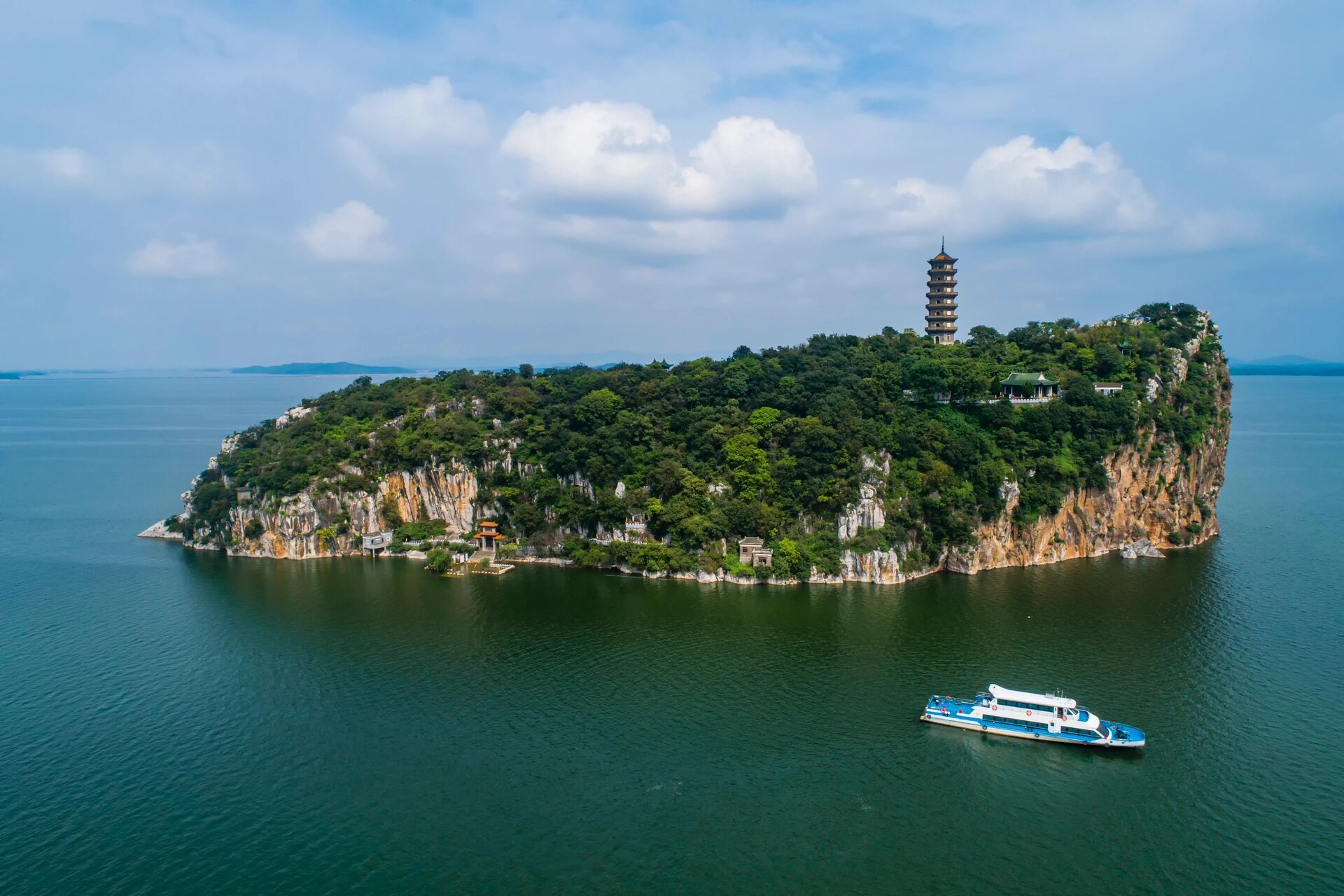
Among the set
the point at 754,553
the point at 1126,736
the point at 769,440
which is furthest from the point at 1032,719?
the point at 769,440

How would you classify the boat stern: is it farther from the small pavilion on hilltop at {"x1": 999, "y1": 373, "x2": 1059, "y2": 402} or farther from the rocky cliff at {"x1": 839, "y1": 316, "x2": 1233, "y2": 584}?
the small pavilion on hilltop at {"x1": 999, "y1": 373, "x2": 1059, "y2": 402}

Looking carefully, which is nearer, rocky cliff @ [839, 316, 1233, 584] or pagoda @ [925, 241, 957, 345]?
rocky cliff @ [839, 316, 1233, 584]

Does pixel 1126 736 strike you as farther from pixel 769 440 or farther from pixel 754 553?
pixel 769 440

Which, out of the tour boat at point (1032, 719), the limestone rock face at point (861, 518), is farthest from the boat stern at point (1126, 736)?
the limestone rock face at point (861, 518)

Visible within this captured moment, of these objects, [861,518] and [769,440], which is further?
[769,440]

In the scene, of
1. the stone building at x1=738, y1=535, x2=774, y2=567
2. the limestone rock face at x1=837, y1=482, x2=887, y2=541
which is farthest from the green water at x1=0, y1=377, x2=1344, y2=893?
the limestone rock face at x1=837, y1=482, x2=887, y2=541

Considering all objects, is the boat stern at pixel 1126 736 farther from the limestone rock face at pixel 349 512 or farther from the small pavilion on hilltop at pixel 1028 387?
the limestone rock face at pixel 349 512
